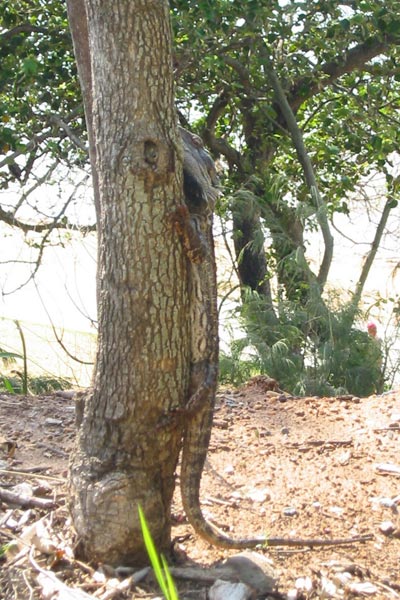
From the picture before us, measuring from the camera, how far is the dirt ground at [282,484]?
3.25 m

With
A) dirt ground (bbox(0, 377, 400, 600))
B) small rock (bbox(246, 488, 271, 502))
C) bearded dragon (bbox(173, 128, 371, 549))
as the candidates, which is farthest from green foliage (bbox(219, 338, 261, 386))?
bearded dragon (bbox(173, 128, 371, 549))

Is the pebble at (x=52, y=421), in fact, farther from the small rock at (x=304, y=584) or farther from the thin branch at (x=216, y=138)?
the thin branch at (x=216, y=138)

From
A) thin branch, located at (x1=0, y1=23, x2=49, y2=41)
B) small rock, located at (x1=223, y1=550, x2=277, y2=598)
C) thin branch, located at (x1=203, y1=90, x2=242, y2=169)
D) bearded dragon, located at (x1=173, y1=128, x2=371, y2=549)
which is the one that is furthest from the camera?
thin branch, located at (x1=203, y1=90, x2=242, y2=169)

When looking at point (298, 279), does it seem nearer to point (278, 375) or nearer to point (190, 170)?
point (278, 375)

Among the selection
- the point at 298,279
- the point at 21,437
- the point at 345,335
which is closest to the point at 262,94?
the point at 298,279

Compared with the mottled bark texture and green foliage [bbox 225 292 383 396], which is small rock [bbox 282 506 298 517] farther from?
green foliage [bbox 225 292 383 396]

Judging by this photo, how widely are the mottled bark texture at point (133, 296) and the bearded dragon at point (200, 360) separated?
5 centimetres

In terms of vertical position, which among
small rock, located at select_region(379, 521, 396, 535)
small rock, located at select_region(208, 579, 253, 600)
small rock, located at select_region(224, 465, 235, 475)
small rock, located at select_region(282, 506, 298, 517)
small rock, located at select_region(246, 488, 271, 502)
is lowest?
small rock, located at select_region(208, 579, 253, 600)

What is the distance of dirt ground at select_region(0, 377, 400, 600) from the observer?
3248 mm

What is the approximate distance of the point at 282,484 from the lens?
414 cm

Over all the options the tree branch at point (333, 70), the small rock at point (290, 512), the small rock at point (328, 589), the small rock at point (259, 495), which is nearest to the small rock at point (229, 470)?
the small rock at point (259, 495)

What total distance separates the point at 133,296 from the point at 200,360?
39 centimetres

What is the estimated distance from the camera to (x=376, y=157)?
29.7 feet

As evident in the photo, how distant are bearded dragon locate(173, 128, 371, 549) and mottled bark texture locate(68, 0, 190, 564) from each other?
53 millimetres
